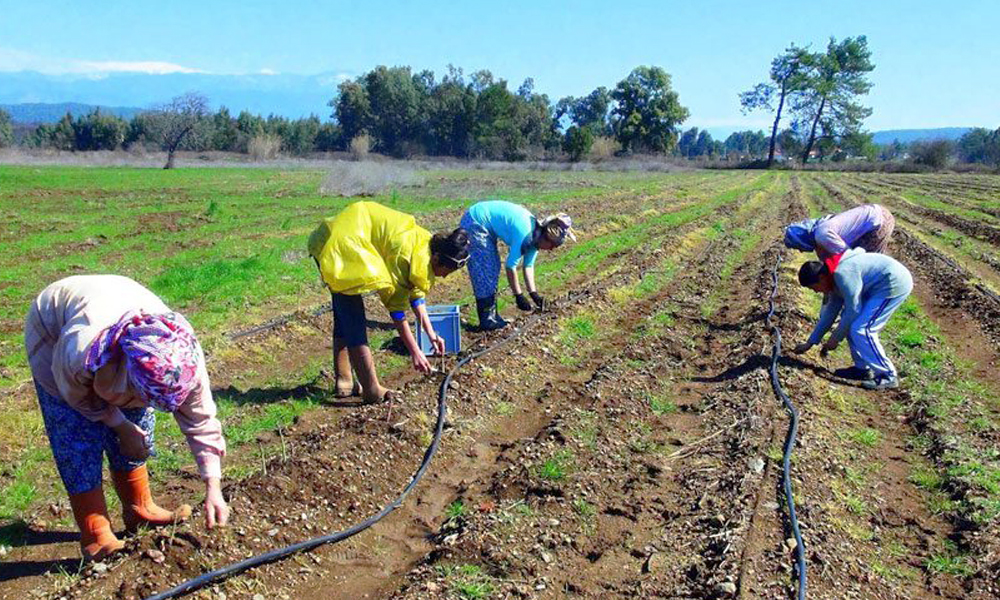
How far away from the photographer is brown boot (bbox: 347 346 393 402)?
5.68 meters

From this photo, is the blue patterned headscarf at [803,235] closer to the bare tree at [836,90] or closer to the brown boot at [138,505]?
the brown boot at [138,505]

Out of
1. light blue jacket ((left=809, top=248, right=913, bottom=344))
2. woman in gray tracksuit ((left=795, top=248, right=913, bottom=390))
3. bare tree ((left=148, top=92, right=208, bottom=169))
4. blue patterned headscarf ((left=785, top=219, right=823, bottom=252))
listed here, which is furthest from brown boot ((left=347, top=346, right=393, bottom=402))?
bare tree ((left=148, top=92, right=208, bottom=169))

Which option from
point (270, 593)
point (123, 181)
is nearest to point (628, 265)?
point (270, 593)

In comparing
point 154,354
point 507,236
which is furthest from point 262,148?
point 154,354

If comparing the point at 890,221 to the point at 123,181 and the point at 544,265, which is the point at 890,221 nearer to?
the point at 544,265

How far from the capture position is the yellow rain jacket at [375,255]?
205 inches

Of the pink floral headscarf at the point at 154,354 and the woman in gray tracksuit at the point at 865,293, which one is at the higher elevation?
the pink floral headscarf at the point at 154,354

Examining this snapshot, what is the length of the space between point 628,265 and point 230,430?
332 inches

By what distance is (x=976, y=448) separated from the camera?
5547 mm

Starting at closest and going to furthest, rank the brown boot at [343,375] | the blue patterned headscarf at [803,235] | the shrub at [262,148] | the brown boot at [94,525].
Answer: the brown boot at [94,525] → the brown boot at [343,375] → the blue patterned headscarf at [803,235] → the shrub at [262,148]

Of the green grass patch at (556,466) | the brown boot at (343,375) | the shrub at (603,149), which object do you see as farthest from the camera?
the shrub at (603,149)

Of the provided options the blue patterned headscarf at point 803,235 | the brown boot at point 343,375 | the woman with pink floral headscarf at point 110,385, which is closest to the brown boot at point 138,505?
the woman with pink floral headscarf at point 110,385

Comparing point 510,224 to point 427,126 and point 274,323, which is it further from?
point 427,126

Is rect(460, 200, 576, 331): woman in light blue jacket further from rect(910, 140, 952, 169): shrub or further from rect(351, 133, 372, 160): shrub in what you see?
rect(910, 140, 952, 169): shrub
